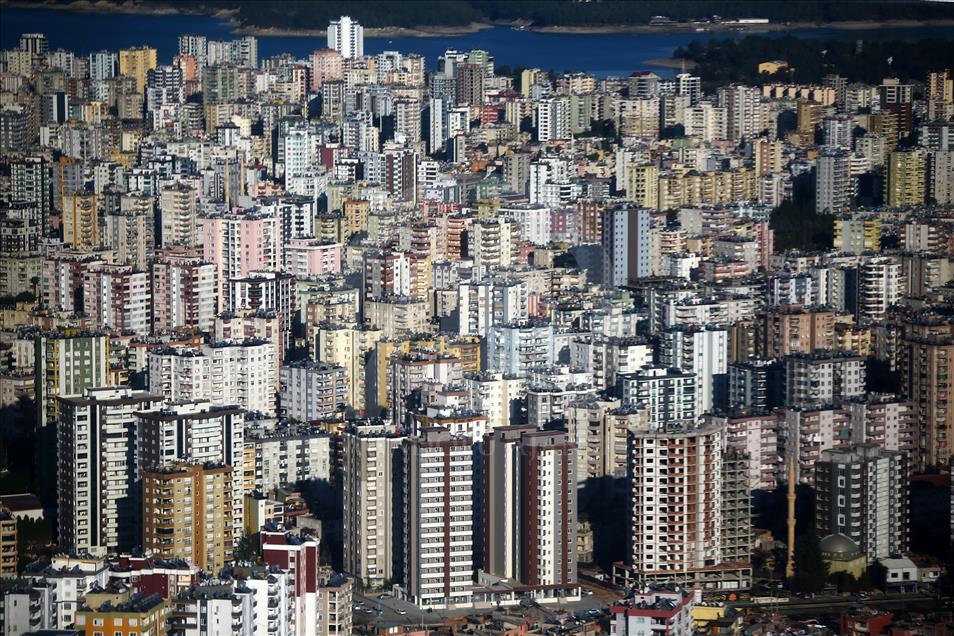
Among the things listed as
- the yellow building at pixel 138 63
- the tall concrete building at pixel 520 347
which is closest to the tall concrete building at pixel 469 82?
the yellow building at pixel 138 63

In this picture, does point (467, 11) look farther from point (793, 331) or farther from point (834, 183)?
point (793, 331)

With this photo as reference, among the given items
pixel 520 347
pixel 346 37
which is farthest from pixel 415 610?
pixel 346 37

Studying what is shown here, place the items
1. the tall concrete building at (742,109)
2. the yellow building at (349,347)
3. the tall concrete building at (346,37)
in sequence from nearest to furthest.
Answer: the yellow building at (349,347)
the tall concrete building at (742,109)
the tall concrete building at (346,37)

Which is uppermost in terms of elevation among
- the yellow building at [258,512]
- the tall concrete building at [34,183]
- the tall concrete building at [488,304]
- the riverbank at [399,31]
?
the riverbank at [399,31]

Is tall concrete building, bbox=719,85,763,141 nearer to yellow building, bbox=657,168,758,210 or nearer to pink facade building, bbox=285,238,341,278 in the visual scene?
yellow building, bbox=657,168,758,210

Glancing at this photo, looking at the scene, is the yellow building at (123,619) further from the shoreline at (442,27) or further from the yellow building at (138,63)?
the yellow building at (138,63)

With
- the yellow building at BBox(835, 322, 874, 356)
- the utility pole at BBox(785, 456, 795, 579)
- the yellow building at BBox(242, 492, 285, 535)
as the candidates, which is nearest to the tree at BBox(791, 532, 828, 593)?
the utility pole at BBox(785, 456, 795, 579)

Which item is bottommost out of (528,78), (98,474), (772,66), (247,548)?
(247,548)
